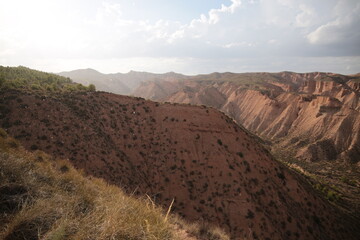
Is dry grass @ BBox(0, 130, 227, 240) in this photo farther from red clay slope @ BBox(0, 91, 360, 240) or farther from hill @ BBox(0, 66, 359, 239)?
hill @ BBox(0, 66, 359, 239)

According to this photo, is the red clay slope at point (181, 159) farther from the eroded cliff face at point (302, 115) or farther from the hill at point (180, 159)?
the eroded cliff face at point (302, 115)

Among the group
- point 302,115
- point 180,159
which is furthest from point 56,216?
point 302,115

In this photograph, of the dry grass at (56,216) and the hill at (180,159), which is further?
the hill at (180,159)

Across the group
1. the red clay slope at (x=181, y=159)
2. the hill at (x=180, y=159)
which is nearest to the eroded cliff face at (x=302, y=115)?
the hill at (x=180, y=159)

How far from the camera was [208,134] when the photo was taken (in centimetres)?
2581

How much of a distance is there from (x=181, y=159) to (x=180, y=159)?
11 cm

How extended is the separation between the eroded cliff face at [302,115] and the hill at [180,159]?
33.1 metres

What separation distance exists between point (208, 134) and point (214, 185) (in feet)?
24.1

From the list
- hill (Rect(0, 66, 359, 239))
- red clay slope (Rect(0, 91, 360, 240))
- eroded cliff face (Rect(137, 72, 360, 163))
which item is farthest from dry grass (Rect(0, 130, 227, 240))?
eroded cliff face (Rect(137, 72, 360, 163))

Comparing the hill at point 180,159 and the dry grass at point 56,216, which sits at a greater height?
the dry grass at point 56,216

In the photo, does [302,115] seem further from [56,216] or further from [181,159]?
[56,216]

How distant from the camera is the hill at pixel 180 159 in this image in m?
17.0

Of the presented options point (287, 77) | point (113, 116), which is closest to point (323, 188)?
point (113, 116)

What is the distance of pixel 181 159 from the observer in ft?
71.9
